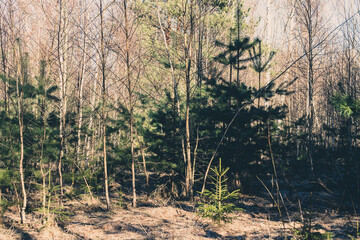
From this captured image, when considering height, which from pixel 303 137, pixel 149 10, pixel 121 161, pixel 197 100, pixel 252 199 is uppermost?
pixel 149 10

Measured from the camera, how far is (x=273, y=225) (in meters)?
5.30

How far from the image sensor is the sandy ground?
4.65m

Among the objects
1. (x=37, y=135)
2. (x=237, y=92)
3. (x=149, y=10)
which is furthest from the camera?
(x=149, y=10)

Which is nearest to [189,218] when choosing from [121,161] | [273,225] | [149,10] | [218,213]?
[218,213]

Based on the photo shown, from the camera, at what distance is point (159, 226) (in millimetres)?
5180

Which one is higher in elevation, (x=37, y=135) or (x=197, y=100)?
(x=197, y=100)

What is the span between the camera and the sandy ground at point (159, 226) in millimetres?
4648

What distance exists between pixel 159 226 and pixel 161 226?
4cm

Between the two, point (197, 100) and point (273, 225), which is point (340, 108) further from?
point (197, 100)

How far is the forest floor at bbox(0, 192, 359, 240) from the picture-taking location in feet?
15.3

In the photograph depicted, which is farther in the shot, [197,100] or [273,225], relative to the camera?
[197,100]

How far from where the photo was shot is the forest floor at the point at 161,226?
465 centimetres

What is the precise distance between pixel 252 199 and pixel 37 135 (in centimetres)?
586

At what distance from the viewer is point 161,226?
5184mm
